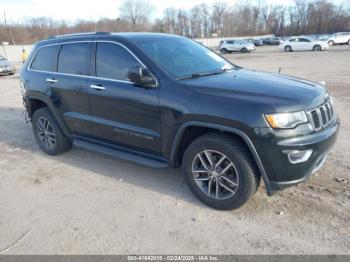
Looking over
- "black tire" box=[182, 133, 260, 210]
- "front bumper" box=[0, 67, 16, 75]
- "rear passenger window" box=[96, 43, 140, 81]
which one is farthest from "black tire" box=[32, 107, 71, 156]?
"front bumper" box=[0, 67, 16, 75]

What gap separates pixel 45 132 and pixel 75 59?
1.55m

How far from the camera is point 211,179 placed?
3592 millimetres

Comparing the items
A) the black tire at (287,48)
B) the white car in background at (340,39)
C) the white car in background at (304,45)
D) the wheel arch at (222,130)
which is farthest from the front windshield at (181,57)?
the white car in background at (340,39)

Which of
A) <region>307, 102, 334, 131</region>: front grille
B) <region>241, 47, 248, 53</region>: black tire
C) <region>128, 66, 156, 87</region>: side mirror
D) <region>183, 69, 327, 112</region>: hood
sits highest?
<region>128, 66, 156, 87</region>: side mirror

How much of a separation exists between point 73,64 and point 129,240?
9.20 ft

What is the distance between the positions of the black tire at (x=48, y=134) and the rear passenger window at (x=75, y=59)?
908mm

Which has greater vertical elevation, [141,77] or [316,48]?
[141,77]

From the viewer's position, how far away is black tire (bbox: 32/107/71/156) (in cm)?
529

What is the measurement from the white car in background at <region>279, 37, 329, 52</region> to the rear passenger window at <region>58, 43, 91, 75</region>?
36086mm

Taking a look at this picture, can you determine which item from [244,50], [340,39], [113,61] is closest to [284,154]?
[113,61]

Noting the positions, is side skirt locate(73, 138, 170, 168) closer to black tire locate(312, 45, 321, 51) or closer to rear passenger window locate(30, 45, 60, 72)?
rear passenger window locate(30, 45, 60, 72)

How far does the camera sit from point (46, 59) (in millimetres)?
5234

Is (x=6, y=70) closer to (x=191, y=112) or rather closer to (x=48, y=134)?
(x=48, y=134)

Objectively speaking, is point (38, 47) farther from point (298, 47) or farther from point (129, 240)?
point (298, 47)
